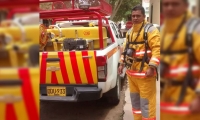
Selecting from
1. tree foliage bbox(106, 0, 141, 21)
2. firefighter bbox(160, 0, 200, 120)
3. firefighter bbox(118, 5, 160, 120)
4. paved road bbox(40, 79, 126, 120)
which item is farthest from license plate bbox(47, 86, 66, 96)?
tree foliage bbox(106, 0, 141, 21)

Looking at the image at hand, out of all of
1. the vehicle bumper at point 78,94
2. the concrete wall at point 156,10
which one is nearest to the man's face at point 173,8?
the concrete wall at point 156,10

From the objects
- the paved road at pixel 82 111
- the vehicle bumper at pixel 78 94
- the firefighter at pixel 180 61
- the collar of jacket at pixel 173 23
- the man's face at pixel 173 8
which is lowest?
the paved road at pixel 82 111

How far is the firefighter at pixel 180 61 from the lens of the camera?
0.55 metres

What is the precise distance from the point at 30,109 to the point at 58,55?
2683 mm

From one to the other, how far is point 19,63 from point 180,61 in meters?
0.41

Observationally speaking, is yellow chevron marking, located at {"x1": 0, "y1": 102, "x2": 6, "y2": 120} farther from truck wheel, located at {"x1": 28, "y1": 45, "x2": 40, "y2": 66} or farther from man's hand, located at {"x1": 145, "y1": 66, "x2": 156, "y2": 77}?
man's hand, located at {"x1": 145, "y1": 66, "x2": 156, "y2": 77}

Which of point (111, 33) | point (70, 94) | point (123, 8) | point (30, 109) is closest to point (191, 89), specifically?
point (30, 109)

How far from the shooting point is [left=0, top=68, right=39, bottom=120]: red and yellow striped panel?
70 cm

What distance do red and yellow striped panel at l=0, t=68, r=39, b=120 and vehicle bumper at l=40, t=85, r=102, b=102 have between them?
2620 millimetres

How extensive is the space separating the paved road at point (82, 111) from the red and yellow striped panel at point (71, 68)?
0.87 meters

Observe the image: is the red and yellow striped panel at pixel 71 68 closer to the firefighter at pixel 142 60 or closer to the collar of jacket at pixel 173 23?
the firefighter at pixel 142 60

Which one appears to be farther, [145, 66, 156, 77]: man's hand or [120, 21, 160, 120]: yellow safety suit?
[120, 21, 160, 120]: yellow safety suit

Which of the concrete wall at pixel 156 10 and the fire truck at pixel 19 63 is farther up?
the concrete wall at pixel 156 10

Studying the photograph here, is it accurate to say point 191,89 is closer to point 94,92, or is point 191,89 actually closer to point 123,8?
point 94,92
